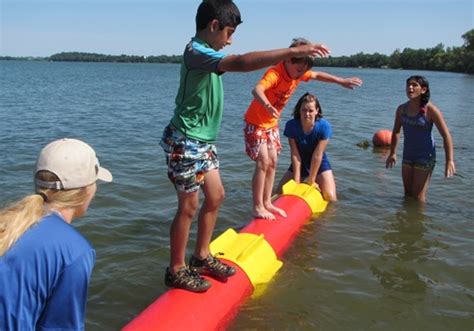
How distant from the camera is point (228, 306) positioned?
3.94 metres

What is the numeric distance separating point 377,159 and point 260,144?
6905 mm

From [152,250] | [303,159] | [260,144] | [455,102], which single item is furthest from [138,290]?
[455,102]

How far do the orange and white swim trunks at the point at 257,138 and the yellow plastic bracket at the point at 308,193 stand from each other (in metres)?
1.11

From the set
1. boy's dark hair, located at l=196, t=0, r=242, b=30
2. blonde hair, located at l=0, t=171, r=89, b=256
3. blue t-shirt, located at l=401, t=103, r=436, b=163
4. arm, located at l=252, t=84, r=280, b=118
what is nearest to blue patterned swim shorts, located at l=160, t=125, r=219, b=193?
boy's dark hair, located at l=196, t=0, r=242, b=30

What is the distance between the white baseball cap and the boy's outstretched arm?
1.17 metres

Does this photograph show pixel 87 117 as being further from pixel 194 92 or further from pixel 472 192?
pixel 194 92

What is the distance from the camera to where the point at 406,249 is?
5.76 metres

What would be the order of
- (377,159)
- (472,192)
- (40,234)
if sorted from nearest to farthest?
(40,234)
(472,192)
(377,159)

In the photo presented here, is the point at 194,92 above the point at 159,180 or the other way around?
above

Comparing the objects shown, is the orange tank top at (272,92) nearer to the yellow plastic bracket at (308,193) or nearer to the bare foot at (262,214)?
the bare foot at (262,214)

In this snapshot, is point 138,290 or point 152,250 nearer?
point 138,290

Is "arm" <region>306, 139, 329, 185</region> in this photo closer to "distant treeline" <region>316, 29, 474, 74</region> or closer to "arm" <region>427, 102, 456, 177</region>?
"arm" <region>427, 102, 456, 177</region>

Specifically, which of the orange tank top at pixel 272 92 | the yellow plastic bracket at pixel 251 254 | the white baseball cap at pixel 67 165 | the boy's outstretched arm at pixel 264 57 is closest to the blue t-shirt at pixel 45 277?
the white baseball cap at pixel 67 165

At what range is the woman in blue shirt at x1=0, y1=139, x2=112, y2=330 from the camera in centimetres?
206
